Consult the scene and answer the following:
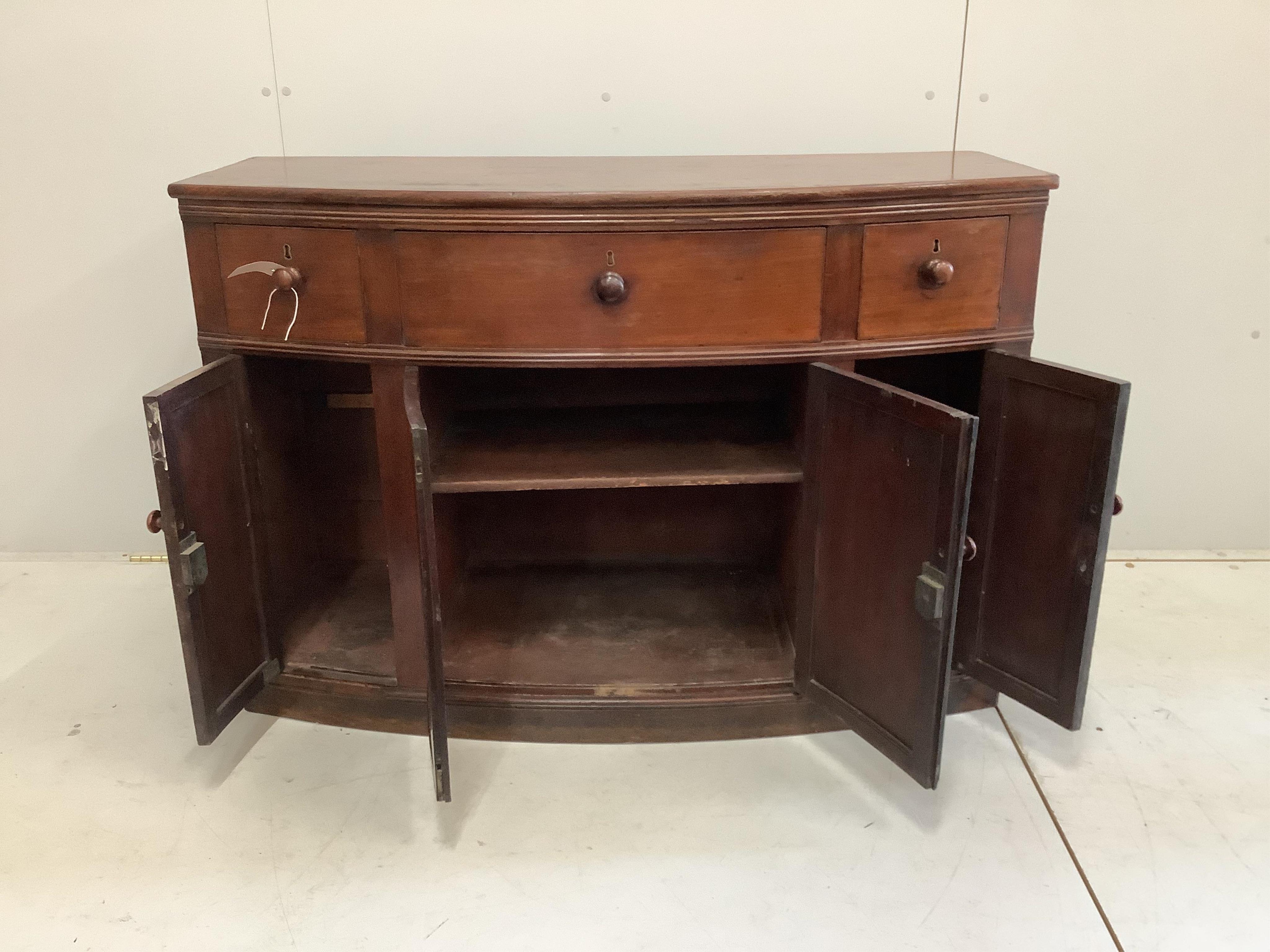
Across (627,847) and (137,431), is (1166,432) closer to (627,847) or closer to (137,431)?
(627,847)

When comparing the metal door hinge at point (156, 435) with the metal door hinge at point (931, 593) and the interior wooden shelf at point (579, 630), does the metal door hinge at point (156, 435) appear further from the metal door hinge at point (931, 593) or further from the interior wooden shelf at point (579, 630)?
the metal door hinge at point (931, 593)

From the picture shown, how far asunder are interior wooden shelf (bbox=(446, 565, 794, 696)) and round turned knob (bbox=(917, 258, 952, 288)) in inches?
28.7

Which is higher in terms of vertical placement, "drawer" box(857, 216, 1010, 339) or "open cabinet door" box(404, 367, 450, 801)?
"drawer" box(857, 216, 1010, 339)

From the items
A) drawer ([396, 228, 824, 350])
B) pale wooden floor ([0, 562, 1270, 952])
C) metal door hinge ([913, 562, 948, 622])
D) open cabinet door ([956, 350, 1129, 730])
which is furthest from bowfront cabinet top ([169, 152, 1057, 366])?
pale wooden floor ([0, 562, 1270, 952])

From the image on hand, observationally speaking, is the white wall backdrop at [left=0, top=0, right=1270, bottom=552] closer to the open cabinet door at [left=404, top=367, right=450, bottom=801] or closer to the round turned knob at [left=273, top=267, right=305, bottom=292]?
the round turned knob at [left=273, top=267, right=305, bottom=292]

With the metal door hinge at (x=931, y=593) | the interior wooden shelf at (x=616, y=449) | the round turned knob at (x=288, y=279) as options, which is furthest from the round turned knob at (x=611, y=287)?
the metal door hinge at (x=931, y=593)

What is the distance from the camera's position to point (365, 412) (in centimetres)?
209

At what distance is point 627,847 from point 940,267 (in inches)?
41.5

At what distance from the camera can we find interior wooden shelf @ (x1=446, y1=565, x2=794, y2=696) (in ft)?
5.89

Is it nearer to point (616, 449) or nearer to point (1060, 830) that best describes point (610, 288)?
point (616, 449)

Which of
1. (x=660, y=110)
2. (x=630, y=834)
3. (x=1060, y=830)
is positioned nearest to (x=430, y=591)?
(x=630, y=834)

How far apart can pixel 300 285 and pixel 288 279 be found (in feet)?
0.10

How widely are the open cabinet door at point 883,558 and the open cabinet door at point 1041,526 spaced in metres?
0.28

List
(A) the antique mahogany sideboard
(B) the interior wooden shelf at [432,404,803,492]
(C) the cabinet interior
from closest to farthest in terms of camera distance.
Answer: (A) the antique mahogany sideboard → (B) the interior wooden shelf at [432,404,803,492] → (C) the cabinet interior
